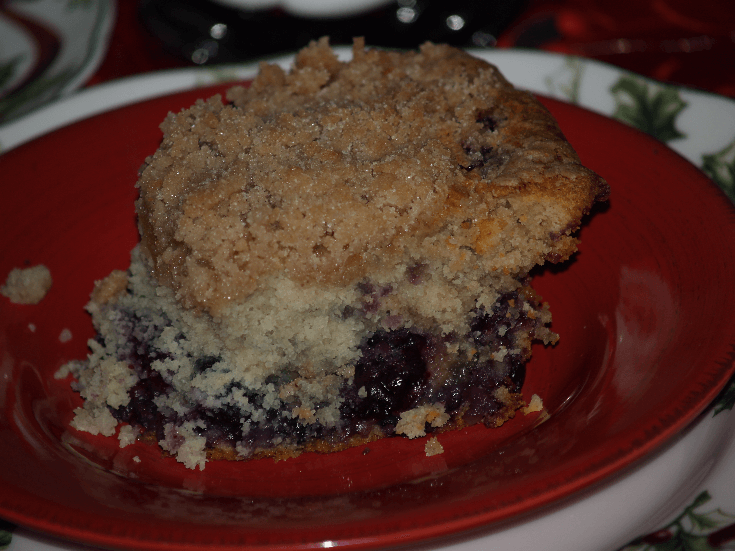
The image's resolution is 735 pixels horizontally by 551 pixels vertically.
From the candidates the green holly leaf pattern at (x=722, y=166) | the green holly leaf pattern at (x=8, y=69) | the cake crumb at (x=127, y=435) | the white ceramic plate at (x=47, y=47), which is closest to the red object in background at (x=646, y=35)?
the green holly leaf pattern at (x=722, y=166)

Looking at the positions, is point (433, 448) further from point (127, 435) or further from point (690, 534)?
point (127, 435)

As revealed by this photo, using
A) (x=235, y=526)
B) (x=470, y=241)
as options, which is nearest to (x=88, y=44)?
(x=470, y=241)

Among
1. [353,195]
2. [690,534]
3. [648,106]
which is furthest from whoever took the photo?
[648,106]

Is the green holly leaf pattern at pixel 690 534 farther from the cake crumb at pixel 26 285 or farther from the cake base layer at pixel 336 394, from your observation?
the cake crumb at pixel 26 285

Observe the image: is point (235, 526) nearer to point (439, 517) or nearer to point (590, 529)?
point (439, 517)

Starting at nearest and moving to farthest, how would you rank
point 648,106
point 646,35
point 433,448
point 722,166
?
1. point 433,448
2. point 722,166
3. point 648,106
4. point 646,35

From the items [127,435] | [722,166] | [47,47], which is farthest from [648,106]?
[47,47]
